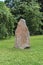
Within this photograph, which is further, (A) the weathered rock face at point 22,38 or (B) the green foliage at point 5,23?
(B) the green foliage at point 5,23

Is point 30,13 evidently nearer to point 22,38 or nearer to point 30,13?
point 30,13

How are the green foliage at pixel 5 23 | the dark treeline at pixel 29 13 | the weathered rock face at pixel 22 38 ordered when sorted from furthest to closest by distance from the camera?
1. the dark treeline at pixel 29 13
2. the green foliage at pixel 5 23
3. the weathered rock face at pixel 22 38

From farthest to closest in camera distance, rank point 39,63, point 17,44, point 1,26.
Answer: point 1,26, point 17,44, point 39,63

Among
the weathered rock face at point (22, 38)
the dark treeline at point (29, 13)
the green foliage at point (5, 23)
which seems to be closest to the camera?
the weathered rock face at point (22, 38)

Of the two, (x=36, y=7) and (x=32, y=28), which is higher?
(x=36, y=7)

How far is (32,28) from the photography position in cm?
2803

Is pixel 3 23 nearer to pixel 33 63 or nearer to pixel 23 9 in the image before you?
pixel 23 9

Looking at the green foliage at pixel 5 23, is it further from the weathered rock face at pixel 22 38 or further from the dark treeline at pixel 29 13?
the weathered rock face at pixel 22 38

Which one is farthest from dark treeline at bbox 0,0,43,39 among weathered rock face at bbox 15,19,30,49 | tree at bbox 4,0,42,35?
weathered rock face at bbox 15,19,30,49

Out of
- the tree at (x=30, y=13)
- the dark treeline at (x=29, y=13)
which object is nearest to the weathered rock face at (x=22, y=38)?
the dark treeline at (x=29, y=13)

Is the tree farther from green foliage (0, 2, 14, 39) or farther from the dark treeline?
green foliage (0, 2, 14, 39)

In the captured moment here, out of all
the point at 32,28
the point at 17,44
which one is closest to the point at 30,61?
the point at 17,44

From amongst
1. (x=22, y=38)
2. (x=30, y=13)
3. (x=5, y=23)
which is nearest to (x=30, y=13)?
(x=30, y=13)

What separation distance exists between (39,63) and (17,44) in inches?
189
